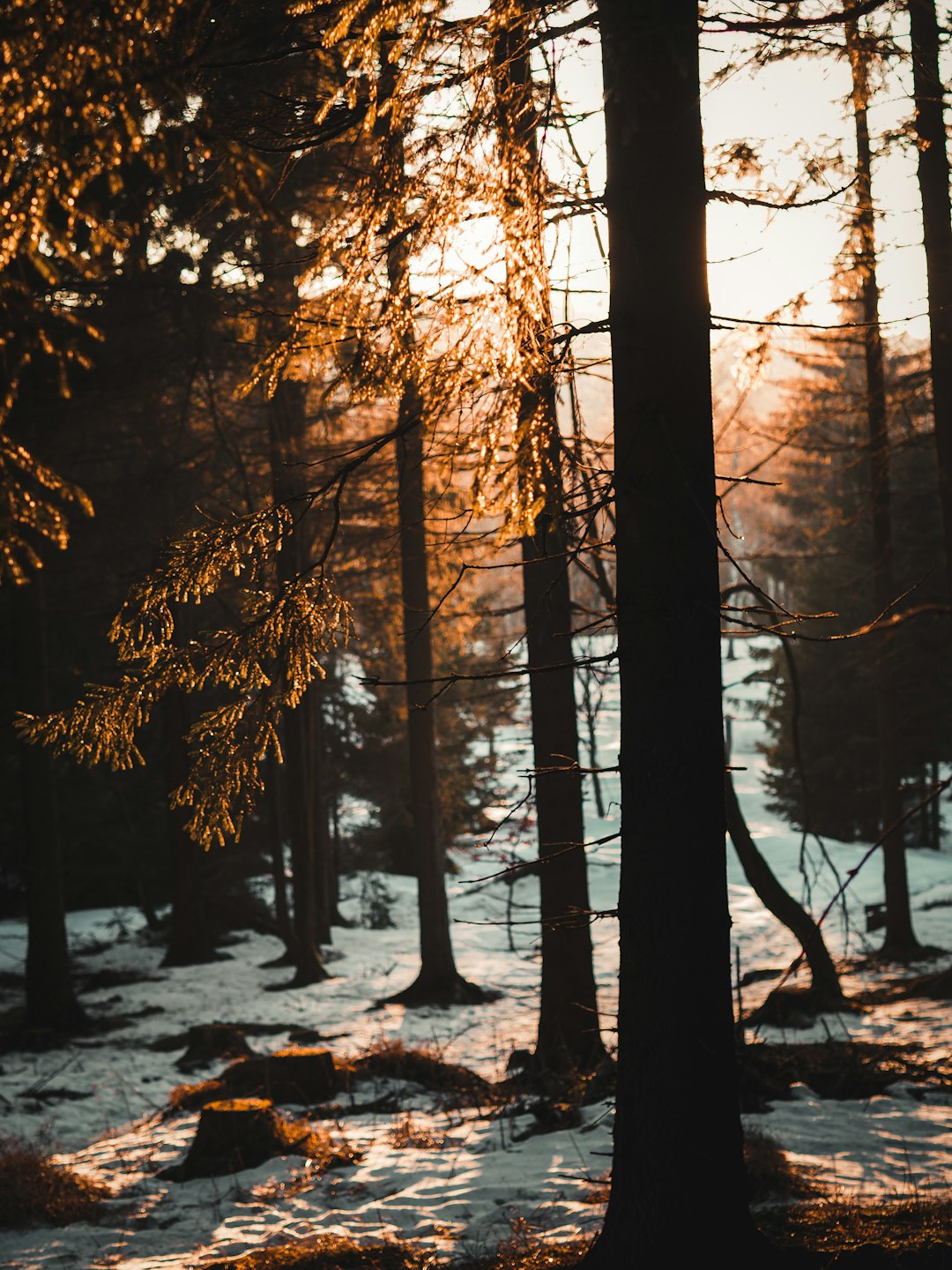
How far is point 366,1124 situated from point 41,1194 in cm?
269

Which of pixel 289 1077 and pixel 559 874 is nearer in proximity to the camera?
pixel 559 874

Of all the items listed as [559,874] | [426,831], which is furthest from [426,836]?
[559,874]

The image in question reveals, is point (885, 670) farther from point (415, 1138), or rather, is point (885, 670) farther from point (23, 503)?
point (23, 503)

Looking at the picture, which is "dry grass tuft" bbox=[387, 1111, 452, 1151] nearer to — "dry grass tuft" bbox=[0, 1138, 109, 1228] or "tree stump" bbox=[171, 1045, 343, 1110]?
"tree stump" bbox=[171, 1045, 343, 1110]

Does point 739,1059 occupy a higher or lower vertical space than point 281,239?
lower

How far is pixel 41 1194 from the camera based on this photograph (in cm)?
647

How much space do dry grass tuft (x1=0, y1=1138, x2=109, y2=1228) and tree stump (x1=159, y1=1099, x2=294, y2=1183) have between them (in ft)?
2.02

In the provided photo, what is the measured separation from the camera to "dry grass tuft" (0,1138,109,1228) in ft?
20.7

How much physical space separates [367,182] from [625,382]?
1690 mm

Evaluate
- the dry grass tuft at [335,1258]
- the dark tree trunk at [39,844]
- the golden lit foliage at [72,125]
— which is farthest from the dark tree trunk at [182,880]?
the golden lit foliage at [72,125]

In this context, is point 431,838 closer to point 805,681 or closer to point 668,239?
point 668,239

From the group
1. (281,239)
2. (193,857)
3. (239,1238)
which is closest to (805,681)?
(193,857)

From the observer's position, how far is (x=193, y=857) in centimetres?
1781

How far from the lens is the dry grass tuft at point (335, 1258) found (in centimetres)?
473
